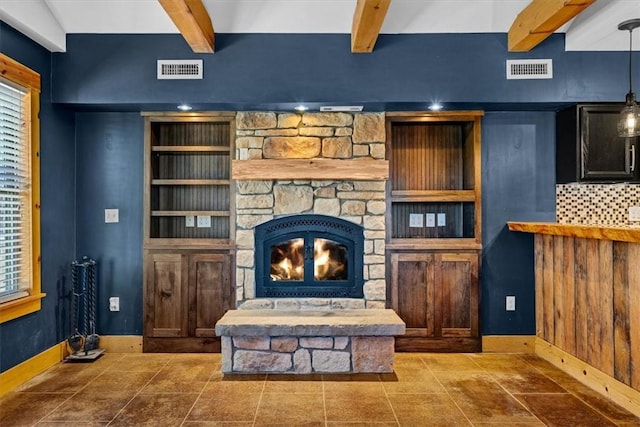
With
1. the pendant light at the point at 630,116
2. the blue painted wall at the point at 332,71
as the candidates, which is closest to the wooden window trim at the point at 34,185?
the blue painted wall at the point at 332,71

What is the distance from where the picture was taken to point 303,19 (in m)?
3.62

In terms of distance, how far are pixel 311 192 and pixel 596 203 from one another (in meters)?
2.58

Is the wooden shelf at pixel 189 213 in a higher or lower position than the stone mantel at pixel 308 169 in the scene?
lower

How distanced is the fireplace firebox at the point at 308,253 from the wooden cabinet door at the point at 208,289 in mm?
297

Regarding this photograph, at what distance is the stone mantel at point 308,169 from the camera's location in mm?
3914

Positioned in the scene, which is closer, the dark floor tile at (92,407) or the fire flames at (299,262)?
the dark floor tile at (92,407)

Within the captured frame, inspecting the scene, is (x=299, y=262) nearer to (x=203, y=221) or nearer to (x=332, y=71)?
(x=203, y=221)

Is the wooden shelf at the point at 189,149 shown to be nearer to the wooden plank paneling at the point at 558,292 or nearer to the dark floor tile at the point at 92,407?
the dark floor tile at the point at 92,407

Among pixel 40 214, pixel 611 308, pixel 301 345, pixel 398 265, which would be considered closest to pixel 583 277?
pixel 611 308

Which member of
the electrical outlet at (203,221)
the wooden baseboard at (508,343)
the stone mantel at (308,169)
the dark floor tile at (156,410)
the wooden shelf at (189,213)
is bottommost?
the dark floor tile at (156,410)

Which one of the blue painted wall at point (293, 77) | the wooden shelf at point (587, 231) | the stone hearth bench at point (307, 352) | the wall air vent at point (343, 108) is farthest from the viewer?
the wall air vent at point (343, 108)

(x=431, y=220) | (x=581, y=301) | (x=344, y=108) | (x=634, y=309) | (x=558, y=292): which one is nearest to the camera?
(x=634, y=309)

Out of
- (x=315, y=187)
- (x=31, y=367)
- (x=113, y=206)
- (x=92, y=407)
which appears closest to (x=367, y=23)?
(x=315, y=187)

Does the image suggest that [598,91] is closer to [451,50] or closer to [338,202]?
[451,50]
